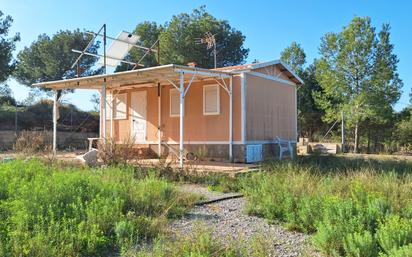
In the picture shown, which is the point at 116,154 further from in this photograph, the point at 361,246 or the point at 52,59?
the point at 52,59

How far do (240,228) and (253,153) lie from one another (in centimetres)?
785

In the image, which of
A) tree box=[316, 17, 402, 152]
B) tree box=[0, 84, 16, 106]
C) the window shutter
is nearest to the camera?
the window shutter

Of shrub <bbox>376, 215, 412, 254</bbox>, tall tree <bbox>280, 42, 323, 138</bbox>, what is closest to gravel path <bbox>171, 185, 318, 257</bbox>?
shrub <bbox>376, 215, 412, 254</bbox>

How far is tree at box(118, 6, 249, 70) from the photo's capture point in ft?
93.5

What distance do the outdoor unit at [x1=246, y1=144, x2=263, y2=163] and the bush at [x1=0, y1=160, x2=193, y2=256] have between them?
254 inches

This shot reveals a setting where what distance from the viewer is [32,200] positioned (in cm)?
479

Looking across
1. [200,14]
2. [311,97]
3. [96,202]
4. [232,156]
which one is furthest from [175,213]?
[200,14]

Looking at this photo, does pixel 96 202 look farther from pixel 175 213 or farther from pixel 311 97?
pixel 311 97

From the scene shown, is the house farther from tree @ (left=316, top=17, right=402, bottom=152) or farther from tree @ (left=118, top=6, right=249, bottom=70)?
tree @ (left=118, top=6, right=249, bottom=70)

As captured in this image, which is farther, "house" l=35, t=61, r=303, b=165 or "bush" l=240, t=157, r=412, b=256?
"house" l=35, t=61, r=303, b=165

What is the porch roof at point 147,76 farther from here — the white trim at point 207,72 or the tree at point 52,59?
the tree at point 52,59

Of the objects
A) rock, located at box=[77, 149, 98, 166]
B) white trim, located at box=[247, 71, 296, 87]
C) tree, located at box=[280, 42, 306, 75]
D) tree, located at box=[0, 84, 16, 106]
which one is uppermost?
tree, located at box=[280, 42, 306, 75]

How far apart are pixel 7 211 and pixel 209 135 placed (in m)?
8.92

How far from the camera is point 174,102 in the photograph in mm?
14312
